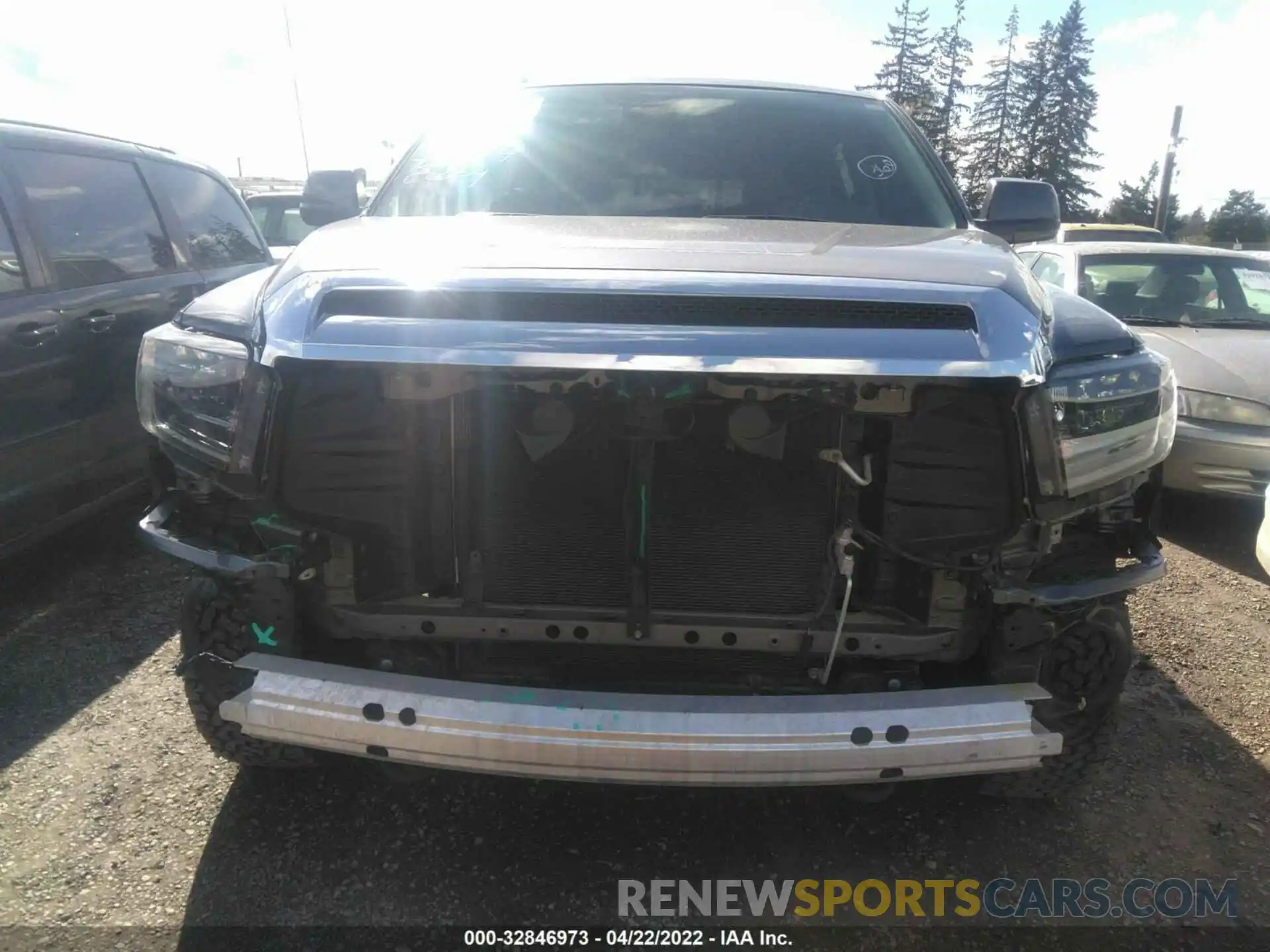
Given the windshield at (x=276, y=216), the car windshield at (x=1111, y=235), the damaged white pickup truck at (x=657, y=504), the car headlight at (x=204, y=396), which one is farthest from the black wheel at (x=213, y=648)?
the car windshield at (x=1111, y=235)

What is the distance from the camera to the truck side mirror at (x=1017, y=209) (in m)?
3.40

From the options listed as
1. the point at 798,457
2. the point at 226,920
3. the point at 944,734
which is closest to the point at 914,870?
the point at 944,734

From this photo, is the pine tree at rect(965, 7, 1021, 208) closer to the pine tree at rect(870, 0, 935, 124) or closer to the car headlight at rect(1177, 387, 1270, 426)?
the pine tree at rect(870, 0, 935, 124)

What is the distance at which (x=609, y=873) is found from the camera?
7.47 feet

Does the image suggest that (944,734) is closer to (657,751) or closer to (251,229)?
(657,751)

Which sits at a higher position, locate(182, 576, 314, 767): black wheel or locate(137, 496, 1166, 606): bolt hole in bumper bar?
locate(137, 496, 1166, 606): bolt hole in bumper bar

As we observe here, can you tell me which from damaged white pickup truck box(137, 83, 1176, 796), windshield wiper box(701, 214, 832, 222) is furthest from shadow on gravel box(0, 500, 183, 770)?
windshield wiper box(701, 214, 832, 222)

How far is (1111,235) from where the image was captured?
16.7 metres

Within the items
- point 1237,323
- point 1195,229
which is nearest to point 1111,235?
point 1237,323

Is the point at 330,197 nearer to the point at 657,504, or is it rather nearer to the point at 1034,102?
the point at 657,504

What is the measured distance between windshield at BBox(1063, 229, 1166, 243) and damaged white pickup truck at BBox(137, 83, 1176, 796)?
15761 millimetres

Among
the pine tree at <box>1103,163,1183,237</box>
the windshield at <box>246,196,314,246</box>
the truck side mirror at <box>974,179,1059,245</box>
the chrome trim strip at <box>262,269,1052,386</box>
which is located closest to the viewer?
the chrome trim strip at <box>262,269,1052,386</box>

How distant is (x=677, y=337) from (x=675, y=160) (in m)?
1.58

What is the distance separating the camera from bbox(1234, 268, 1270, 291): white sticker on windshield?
630 centimetres
